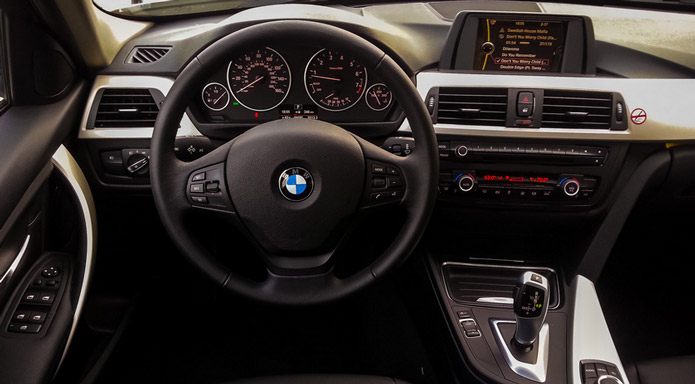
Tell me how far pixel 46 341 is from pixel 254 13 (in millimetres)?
970

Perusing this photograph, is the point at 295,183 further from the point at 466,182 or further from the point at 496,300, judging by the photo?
the point at 496,300

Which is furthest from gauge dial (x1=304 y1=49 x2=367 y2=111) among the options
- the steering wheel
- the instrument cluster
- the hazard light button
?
the hazard light button

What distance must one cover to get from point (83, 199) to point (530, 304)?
1165 millimetres

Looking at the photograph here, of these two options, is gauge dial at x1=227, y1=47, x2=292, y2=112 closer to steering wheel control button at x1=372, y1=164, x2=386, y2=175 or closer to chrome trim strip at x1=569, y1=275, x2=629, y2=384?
steering wheel control button at x1=372, y1=164, x2=386, y2=175

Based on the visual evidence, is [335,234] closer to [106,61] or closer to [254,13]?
[254,13]

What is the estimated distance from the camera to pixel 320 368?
1982 millimetres

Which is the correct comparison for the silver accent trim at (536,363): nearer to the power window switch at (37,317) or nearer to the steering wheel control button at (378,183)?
the steering wheel control button at (378,183)

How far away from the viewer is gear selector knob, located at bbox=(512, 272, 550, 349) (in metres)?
1.34

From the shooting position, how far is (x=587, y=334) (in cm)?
150

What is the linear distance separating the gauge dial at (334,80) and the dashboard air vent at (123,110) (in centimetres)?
44

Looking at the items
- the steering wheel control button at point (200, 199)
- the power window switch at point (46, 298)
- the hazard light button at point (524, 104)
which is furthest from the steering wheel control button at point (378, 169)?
the power window switch at point (46, 298)

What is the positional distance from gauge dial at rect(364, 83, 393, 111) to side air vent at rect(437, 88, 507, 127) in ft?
0.48

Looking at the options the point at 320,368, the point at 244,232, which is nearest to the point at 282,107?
the point at 244,232

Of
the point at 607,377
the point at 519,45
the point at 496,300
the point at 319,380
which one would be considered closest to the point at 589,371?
the point at 607,377
